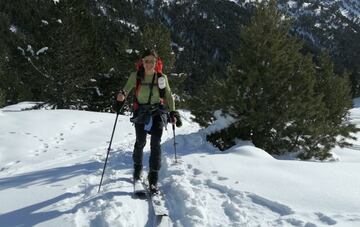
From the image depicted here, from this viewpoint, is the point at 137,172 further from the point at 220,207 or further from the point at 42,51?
the point at 42,51

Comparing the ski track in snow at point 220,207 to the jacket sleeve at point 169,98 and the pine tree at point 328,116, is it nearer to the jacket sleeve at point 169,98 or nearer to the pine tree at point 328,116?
the jacket sleeve at point 169,98

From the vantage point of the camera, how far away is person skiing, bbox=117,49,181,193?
7039mm

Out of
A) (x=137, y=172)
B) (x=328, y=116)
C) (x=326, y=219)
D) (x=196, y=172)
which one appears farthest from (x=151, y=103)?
(x=328, y=116)

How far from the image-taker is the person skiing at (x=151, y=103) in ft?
23.1

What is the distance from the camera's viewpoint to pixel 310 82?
1317 centimetres

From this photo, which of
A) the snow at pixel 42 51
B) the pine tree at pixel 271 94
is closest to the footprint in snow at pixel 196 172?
the pine tree at pixel 271 94

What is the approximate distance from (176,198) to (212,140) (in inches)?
251

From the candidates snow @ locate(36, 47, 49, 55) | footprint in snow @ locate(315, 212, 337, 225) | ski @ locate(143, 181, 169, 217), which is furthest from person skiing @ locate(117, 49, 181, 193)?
snow @ locate(36, 47, 49, 55)

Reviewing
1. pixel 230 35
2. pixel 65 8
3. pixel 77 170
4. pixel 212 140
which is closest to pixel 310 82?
pixel 212 140

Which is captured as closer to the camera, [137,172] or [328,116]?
[137,172]

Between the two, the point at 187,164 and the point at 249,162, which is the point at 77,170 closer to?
the point at 187,164

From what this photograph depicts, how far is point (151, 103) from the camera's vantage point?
281 inches

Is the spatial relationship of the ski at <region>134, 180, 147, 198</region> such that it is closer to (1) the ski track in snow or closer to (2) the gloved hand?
(1) the ski track in snow

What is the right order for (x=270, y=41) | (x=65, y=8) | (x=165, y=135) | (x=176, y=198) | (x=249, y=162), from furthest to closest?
(x=65, y=8) < (x=165, y=135) < (x=270, y=41) < (x=249, y=162) < (x=176, y=198)
